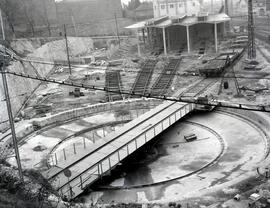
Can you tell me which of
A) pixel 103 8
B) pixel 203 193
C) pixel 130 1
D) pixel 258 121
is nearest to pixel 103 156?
pixel 203 193

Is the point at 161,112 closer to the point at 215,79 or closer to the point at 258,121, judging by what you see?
the point at 258,121

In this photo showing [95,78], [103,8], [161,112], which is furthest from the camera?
[103,8]

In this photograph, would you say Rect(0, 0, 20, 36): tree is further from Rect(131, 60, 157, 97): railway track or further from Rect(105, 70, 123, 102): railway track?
Rect(131, 60, 157, 97): railway track

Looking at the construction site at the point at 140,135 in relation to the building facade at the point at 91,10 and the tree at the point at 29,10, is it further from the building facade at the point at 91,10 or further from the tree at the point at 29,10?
the building facade at the point at 91,10

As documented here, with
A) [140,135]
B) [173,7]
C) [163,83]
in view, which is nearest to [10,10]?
[173,7]

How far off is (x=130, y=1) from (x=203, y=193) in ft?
258

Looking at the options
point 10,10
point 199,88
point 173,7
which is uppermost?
point 10,10

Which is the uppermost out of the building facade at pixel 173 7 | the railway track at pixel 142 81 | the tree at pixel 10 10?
the tree at pixel 10 10

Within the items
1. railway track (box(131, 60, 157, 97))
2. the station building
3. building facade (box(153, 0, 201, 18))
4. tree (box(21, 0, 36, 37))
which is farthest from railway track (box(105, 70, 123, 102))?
tree (box(21, 0, 36, 37))

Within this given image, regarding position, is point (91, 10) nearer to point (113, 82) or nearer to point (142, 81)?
point (113, 82)

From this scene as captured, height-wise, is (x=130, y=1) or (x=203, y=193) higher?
(x=130, y=1)

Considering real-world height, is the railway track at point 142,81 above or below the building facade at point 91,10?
below

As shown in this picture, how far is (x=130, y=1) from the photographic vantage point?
8912 centimetres

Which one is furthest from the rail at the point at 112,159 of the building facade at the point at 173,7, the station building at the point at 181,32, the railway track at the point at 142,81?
the building facade at the point at 173,7
